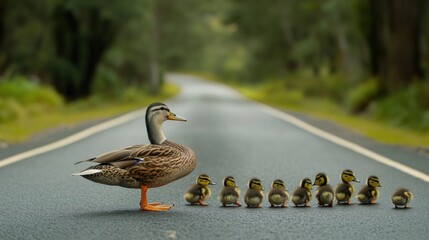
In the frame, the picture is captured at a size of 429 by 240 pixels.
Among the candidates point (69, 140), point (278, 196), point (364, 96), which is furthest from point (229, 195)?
point (364, 96)

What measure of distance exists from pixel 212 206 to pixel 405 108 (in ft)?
51.4

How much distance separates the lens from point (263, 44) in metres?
61.0

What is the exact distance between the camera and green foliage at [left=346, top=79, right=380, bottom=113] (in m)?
25.9

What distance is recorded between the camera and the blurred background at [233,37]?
24.7 meters

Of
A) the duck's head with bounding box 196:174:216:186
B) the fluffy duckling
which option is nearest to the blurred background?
the fluffy duckling

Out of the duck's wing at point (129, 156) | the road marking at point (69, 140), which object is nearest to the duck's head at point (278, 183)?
the duck's wing at point (129, 156)

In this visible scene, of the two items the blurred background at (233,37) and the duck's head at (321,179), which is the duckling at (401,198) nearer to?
the duck's head at (321,179)

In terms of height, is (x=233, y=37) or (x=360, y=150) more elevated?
(x=233, y=37)

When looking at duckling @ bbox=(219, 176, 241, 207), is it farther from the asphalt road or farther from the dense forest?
the dense forest

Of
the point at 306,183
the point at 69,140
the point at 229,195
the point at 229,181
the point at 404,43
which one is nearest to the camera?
the point at 229,181

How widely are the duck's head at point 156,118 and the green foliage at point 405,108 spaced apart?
1358 centimetres

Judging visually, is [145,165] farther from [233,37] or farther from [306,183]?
[233,37]

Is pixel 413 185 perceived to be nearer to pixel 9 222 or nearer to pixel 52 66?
pixel 9 222

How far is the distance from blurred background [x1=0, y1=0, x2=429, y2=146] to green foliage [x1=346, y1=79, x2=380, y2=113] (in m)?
0.04
